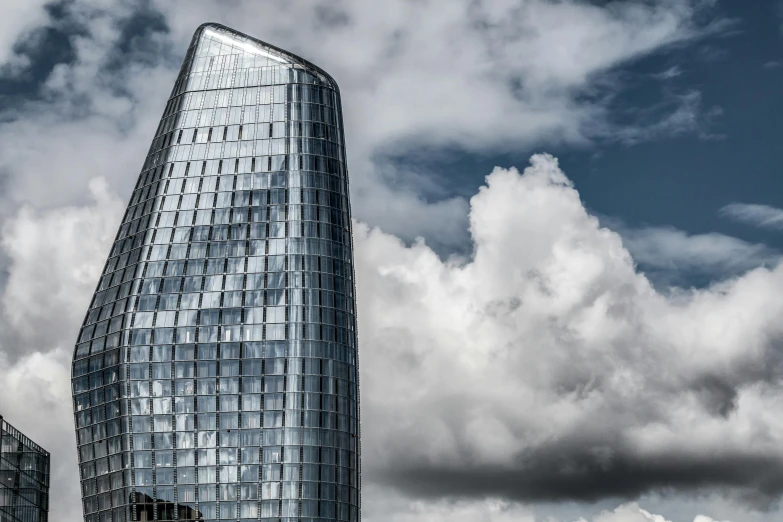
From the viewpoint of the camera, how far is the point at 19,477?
186m

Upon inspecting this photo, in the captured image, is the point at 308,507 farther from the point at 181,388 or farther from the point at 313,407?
the point at 181,388

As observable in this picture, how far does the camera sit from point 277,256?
19912 cm

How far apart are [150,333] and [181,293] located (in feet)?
27.2

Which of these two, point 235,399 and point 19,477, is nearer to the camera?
point 19,477

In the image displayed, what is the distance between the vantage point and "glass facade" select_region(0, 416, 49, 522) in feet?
582

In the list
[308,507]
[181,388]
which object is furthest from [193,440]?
[308,507]

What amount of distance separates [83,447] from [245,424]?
29356 mm

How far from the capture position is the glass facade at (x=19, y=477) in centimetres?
17750

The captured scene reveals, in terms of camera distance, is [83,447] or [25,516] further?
[83,447]

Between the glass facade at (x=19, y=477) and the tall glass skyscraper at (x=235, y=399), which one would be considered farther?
the tall glass skyscraper at (x=235, y=399)

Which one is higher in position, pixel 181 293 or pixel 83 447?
pixel 181 293

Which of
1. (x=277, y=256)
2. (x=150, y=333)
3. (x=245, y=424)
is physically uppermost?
(x=277, y=256)

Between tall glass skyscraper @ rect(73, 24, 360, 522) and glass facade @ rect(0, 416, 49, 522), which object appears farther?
tall glass skyscraper @ rect(73, 24, 360, 522)

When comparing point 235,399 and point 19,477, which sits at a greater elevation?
point 235,399
